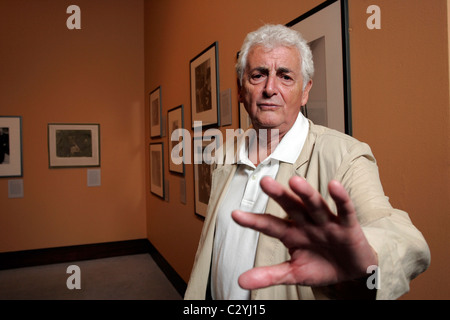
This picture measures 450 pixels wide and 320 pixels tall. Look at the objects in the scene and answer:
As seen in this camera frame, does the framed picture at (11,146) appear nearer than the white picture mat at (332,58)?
No

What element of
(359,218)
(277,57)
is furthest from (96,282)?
(359,218)

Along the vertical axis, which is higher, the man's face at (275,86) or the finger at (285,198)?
the man's face at (275,86)

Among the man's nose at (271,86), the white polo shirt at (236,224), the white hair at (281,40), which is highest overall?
the white hair at (281,40)

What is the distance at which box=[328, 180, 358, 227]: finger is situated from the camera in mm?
526

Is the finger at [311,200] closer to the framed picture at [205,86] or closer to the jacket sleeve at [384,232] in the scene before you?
the jacket sleeve at [384,232]

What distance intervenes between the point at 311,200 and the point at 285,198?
2.0 inches

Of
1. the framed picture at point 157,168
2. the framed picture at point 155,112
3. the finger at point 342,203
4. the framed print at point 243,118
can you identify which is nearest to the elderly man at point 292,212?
the finger at point 342,203

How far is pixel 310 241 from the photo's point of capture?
0.64 m

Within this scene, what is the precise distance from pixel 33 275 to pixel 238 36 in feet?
14.8

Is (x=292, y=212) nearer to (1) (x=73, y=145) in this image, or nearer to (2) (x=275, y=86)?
(2) (x=275, y=86)

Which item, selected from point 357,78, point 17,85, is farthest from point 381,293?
point 17,85

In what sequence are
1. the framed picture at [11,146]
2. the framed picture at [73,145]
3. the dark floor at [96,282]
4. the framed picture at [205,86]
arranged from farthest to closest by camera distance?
1. the framed picture at [73,145]
2. the framed picture at [11,146]
3. the dark floor at [96,282]
4. the framed picture at [205,86]

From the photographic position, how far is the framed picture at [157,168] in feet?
15.5

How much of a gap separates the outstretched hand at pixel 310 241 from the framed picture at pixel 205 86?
229 cm
